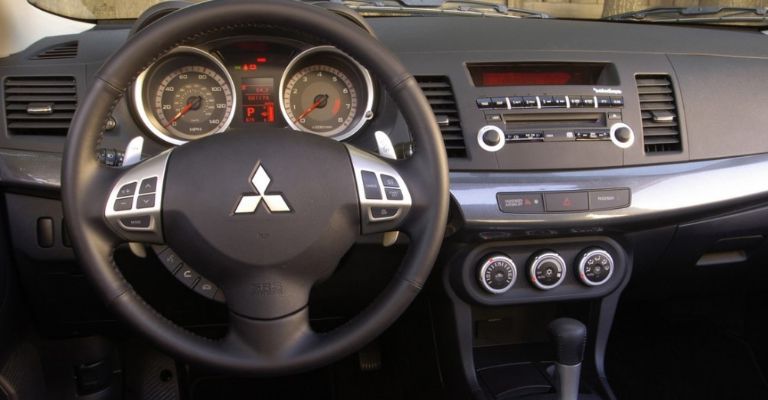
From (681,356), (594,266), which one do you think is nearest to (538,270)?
(594,266)

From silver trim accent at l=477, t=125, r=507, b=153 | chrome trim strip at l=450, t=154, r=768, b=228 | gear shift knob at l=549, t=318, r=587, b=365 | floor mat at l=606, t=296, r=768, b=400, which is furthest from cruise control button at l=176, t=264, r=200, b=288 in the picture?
floor mat at l=606, t=296, r=768, b=400

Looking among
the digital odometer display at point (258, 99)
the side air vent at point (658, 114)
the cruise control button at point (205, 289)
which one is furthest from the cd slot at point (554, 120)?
the cruise control button at point (205, 289)

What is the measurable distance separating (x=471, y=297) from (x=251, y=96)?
0.69 meters

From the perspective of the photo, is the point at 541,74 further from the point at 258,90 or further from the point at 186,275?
the point at 186,275

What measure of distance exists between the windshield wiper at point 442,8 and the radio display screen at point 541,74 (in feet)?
1.35

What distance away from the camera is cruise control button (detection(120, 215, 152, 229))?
1.19m

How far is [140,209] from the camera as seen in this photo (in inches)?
46.9

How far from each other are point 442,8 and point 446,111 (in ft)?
1.82

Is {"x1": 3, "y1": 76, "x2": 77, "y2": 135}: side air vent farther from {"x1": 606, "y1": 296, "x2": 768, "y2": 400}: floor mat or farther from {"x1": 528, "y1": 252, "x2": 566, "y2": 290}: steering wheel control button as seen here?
{"x1": 606, "y1": 296, "x2": 768, "y2": 400}: floor mat

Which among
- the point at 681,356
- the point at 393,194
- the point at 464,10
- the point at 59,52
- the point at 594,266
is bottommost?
the point at 681,356

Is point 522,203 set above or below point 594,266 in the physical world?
above

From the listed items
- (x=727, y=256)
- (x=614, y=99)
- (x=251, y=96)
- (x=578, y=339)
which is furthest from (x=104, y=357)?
(x=727, y=256)

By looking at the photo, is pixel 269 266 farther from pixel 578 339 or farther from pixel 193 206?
pixel 578 339

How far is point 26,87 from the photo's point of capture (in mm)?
1568
